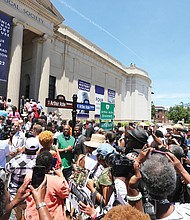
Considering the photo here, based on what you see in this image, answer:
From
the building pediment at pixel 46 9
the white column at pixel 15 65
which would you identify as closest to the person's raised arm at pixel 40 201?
the white column at pixel 15 65

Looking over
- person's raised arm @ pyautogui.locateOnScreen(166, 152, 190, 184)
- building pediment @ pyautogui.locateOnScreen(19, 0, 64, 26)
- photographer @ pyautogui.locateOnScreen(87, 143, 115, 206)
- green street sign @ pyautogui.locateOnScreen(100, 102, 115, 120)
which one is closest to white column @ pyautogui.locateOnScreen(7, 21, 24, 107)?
building pediment @ pyautogui.locateOnScreen(19, 0, 64, 26)

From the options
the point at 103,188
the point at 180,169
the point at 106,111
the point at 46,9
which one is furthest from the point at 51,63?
the point at 180,169

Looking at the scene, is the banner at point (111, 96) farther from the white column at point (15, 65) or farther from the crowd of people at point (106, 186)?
the crowd of people at point (106, 186)

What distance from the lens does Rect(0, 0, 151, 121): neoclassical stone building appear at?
15.2 m

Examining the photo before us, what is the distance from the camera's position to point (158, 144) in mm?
4098

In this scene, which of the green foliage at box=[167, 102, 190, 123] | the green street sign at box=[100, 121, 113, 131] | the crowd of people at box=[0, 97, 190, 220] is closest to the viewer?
the crowd of people at box=[0, 97, 190, 220]

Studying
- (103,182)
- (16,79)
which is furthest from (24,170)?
(16,79)

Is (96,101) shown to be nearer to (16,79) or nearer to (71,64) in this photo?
(71,64)

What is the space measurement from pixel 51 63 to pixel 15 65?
5.86 meters

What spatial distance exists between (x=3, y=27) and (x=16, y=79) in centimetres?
363

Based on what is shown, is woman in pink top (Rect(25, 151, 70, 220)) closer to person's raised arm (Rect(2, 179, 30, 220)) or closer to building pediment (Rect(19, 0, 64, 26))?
person's raised arm (Rect(2, 179, 30, 220))

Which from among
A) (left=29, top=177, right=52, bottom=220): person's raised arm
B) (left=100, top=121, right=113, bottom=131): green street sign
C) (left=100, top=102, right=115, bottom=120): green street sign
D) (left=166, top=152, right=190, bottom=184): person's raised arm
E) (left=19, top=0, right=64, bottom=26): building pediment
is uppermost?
(left=19, top=0, right=64, bottom=26): building pediment

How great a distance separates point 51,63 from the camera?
20.7 meters

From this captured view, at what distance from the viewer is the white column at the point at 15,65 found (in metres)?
14.9
